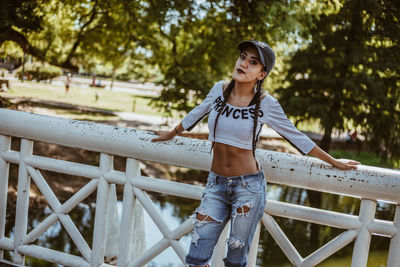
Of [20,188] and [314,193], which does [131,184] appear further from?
[314,193]

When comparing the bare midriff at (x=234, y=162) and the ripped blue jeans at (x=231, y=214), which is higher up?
the bare midriff at (x=234, y=162)

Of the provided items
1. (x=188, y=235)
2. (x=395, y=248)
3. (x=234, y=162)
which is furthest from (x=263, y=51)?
(x=188, y=235)

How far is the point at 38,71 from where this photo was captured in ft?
30.7

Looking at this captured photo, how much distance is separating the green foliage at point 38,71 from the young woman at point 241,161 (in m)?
7.24

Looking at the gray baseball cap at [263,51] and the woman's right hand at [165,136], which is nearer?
the gray baseball cap at [263,51]

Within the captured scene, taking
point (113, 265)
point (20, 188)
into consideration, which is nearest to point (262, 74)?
point (113, 265)

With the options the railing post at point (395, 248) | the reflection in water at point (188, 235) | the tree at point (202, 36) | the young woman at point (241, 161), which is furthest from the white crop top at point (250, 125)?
the tree at point (202, 36)

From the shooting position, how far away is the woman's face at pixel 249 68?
2.27 metres

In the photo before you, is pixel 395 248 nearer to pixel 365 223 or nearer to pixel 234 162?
pixel 365 223

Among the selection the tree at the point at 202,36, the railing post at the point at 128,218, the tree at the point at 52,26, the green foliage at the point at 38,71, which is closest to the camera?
the railing post at the point at 128,218

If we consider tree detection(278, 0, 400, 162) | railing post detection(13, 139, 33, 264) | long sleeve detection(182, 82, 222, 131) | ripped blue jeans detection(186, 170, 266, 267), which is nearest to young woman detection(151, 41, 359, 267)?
ripped blue jeans detection(186, 170, 266, 267)

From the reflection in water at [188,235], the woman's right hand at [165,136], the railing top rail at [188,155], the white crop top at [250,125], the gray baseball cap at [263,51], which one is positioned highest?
the gray baseball cap at [263,51]

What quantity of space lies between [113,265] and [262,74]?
1576 mm

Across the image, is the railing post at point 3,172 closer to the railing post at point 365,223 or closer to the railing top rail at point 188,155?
the railing top rail at point 188,155
